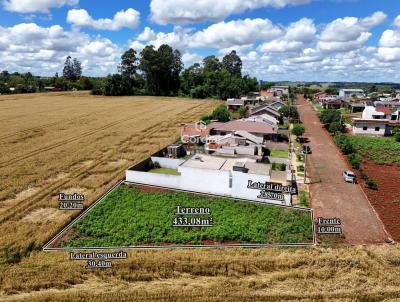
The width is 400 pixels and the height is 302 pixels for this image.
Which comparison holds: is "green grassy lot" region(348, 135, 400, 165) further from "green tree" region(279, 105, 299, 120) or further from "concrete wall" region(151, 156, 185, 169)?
"concrete wall" region(151, 156, 185, 169)

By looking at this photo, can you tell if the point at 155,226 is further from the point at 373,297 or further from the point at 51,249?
the point at 373,297

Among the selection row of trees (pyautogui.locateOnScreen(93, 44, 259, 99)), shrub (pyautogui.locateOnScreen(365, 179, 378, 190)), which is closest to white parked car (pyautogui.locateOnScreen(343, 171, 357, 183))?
shrub (pyautogui.locateOnScreen(365, 179, 378, 190))

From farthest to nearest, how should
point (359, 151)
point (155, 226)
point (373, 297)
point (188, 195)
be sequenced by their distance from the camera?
point (359, 151), point (188, 195), point (155, 226), point (373, 297)

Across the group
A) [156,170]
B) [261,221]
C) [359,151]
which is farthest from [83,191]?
[359,151]

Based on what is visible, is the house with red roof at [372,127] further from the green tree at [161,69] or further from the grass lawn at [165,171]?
the green tree at [161,69]

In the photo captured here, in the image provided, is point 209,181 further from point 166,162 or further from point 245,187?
point 166,162

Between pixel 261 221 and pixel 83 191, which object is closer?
pixel 261 221

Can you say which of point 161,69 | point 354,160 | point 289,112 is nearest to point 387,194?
point 354,160
